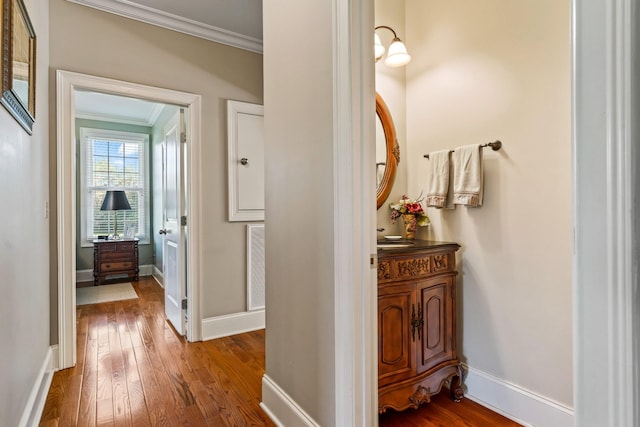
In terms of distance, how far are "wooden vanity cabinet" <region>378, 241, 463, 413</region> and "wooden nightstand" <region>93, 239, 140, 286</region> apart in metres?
4.69

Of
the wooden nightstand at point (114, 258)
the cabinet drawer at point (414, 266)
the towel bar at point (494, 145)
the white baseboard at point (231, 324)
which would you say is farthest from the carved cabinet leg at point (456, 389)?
the wooden nightstand at point (114, 258)

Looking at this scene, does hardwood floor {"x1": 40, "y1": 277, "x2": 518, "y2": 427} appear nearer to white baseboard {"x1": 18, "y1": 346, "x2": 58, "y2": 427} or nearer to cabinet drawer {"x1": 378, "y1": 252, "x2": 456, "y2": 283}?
white baseboard {"x1": 18, "y1": 346, "x2": 58, "y2": 427}

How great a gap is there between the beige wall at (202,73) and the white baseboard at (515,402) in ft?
6.53

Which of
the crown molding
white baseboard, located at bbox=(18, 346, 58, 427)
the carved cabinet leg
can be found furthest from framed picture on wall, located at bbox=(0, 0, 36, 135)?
the carved cabinet leg

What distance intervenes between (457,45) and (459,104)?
0.36 meters

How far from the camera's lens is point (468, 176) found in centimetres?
193

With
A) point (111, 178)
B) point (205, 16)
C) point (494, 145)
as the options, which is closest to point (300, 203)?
point (494, 145)

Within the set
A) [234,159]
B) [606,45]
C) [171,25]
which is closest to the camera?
[606,45]

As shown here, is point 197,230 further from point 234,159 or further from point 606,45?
point 606,45

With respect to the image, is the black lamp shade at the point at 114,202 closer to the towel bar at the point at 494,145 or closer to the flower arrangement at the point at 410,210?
the flower arrangement at the point at 410,210

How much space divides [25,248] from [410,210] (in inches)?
81.9

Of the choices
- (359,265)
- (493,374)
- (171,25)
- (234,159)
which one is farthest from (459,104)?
(171,25)

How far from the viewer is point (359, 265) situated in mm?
1278

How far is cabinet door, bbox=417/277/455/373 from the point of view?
1805 mm
